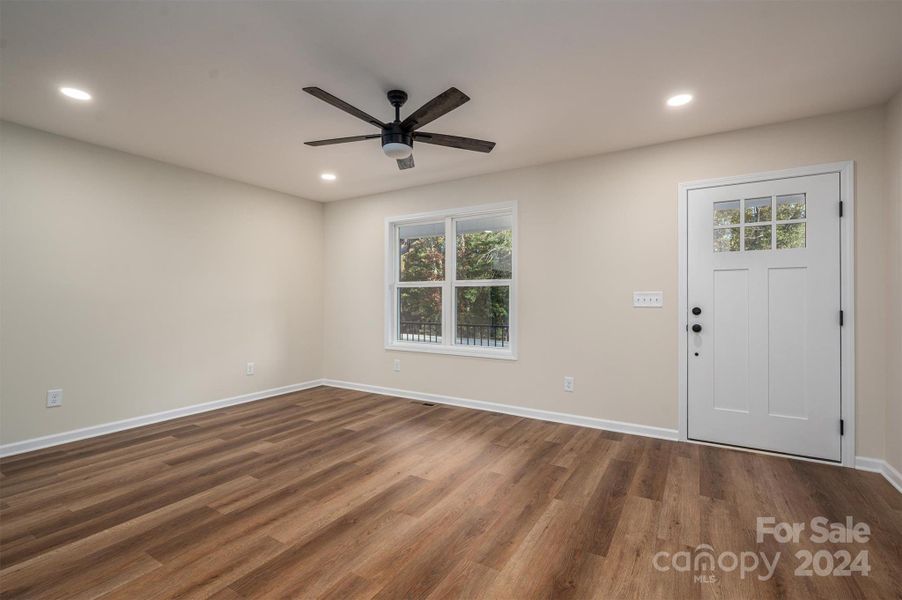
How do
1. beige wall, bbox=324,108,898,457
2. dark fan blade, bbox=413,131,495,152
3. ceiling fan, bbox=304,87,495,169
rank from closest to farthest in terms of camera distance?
ceiling fan, bbox=304,87,495,169 < dark fan blade, bbox=413,131,495,152 < beige wall, bbox=324,108,898,457

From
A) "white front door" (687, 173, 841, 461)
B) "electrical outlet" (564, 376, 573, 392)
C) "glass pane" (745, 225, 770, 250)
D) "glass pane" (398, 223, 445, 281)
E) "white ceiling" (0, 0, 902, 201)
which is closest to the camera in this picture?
"white ceiling" (0, 0, 902, 201)

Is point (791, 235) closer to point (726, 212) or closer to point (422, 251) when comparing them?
point (726, 212)

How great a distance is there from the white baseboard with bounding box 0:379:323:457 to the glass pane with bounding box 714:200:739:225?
5.02m

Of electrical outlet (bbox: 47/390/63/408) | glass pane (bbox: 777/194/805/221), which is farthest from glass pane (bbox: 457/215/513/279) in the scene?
electrical outlet (bbox: 47/390/63/408)

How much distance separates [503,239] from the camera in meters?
4.30

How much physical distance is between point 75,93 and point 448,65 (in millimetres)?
2492

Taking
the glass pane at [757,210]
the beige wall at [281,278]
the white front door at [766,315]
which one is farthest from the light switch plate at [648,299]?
the glass pane at [757,210]

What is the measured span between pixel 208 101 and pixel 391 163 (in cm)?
164

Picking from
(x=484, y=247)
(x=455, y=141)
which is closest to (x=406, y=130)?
(x=455, y=141)

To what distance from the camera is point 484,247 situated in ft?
14.5

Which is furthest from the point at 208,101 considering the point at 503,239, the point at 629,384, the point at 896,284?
the point at 896,284

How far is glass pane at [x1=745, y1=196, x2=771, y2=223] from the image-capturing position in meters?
3.05

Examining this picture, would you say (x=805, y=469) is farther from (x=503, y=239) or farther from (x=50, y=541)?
(x=50, y=541)

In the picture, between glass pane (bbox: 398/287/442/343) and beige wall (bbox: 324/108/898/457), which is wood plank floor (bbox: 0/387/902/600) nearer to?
beige wall (bbox: 324/108/898/457)
